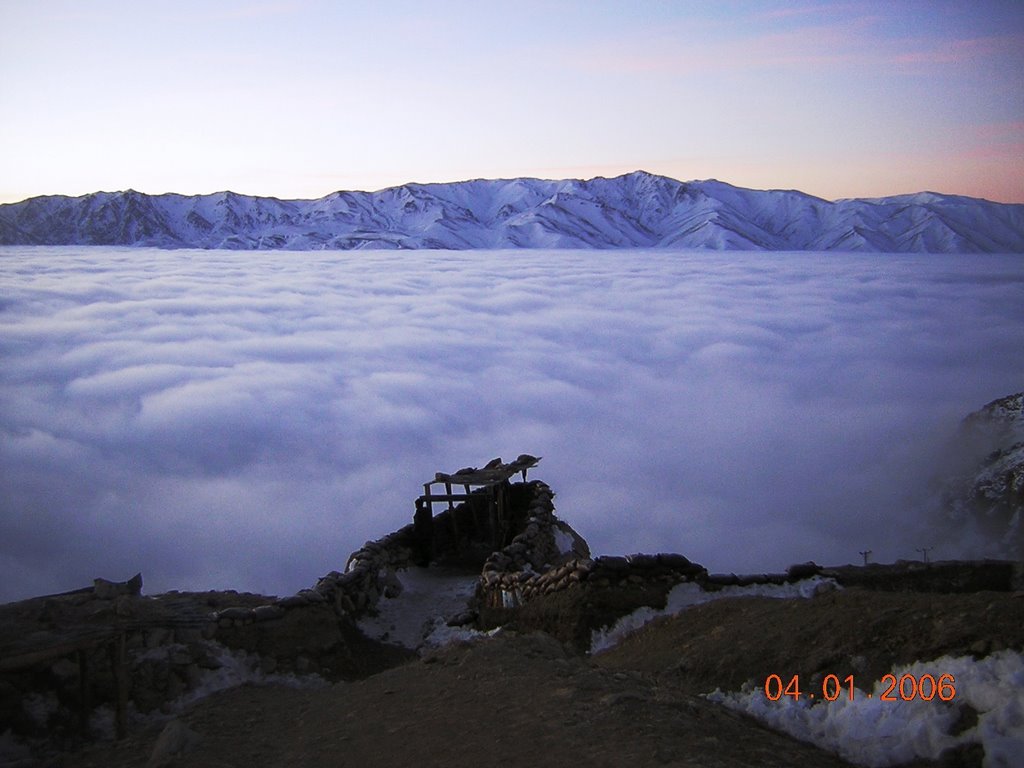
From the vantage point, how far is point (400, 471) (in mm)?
59188

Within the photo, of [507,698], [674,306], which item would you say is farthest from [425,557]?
[674,306]

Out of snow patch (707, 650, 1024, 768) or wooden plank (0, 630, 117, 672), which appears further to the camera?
wooden plank (0, 630, 117, 672)

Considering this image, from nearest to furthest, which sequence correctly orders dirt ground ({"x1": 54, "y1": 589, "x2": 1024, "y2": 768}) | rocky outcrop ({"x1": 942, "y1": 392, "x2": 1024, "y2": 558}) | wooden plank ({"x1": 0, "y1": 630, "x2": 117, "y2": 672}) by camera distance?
dirt ground ({"x1": 54, "y1": 589, "x2": 1024, "y2": 768}), wooden plank ({"x1": 0, "y1": 630, "x2": 117, "y2": 672}), rocky outcrop ({"x1": 942, "y1": 392, "x2": 1024, "y2": 558})

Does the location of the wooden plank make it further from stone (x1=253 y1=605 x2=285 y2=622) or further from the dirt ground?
stone (x1=253 y1=605 x2=285 y2=622)

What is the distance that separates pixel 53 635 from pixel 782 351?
11583 centimetres

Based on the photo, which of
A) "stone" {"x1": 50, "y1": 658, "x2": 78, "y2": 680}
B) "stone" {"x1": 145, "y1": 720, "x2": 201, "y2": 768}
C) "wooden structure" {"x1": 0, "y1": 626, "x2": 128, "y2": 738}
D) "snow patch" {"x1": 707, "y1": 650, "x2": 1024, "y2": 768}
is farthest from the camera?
"stone" {"x1": 50, "y1": 658, "x2": 78, "y2": 680}

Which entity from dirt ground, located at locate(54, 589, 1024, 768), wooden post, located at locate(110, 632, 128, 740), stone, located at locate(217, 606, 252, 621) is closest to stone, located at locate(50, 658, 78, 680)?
wooden post, located at locate(110, 632, 128, 740)

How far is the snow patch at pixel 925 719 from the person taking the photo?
4695mm

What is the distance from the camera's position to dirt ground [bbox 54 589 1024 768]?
16.9 feet
